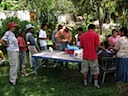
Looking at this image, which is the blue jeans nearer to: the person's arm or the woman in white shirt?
the woman in white shirt

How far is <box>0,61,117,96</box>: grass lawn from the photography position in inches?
295

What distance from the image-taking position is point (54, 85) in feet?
26.7

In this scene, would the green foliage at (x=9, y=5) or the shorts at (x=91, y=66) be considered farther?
the green foliage at (x=9, y=5)

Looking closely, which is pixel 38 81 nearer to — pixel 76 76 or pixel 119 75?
pixel 76 76

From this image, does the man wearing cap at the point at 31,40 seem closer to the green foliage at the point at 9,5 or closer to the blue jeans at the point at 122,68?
the blue jeans at the point at 122,68

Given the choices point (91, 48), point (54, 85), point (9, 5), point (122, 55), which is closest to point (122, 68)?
point (122, 55)

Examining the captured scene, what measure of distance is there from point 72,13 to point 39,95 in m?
23.0

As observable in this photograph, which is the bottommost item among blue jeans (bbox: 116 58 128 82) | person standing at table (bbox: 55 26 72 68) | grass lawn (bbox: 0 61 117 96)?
grass lawn (bbox: 0 61 117 96)

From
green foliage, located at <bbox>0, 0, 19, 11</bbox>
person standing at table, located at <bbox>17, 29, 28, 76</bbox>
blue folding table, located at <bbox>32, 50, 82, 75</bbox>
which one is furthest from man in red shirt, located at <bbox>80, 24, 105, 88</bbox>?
green foliage, located at <bbox>0, 0, 19, 11</bbox>

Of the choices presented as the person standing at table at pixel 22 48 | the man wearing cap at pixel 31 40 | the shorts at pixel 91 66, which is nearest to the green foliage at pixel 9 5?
the man wearing cap at pixel 31 40

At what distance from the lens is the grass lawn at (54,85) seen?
7.48 meters

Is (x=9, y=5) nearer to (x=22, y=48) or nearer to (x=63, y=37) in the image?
(x=63, y=37)

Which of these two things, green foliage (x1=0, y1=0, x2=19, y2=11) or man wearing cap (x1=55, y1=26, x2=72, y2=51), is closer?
man wearing cap (x1=55, y1=26, x2=72, y2=51)

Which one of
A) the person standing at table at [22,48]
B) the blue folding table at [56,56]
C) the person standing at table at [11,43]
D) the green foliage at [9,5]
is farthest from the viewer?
the green foliage at [9,5]
